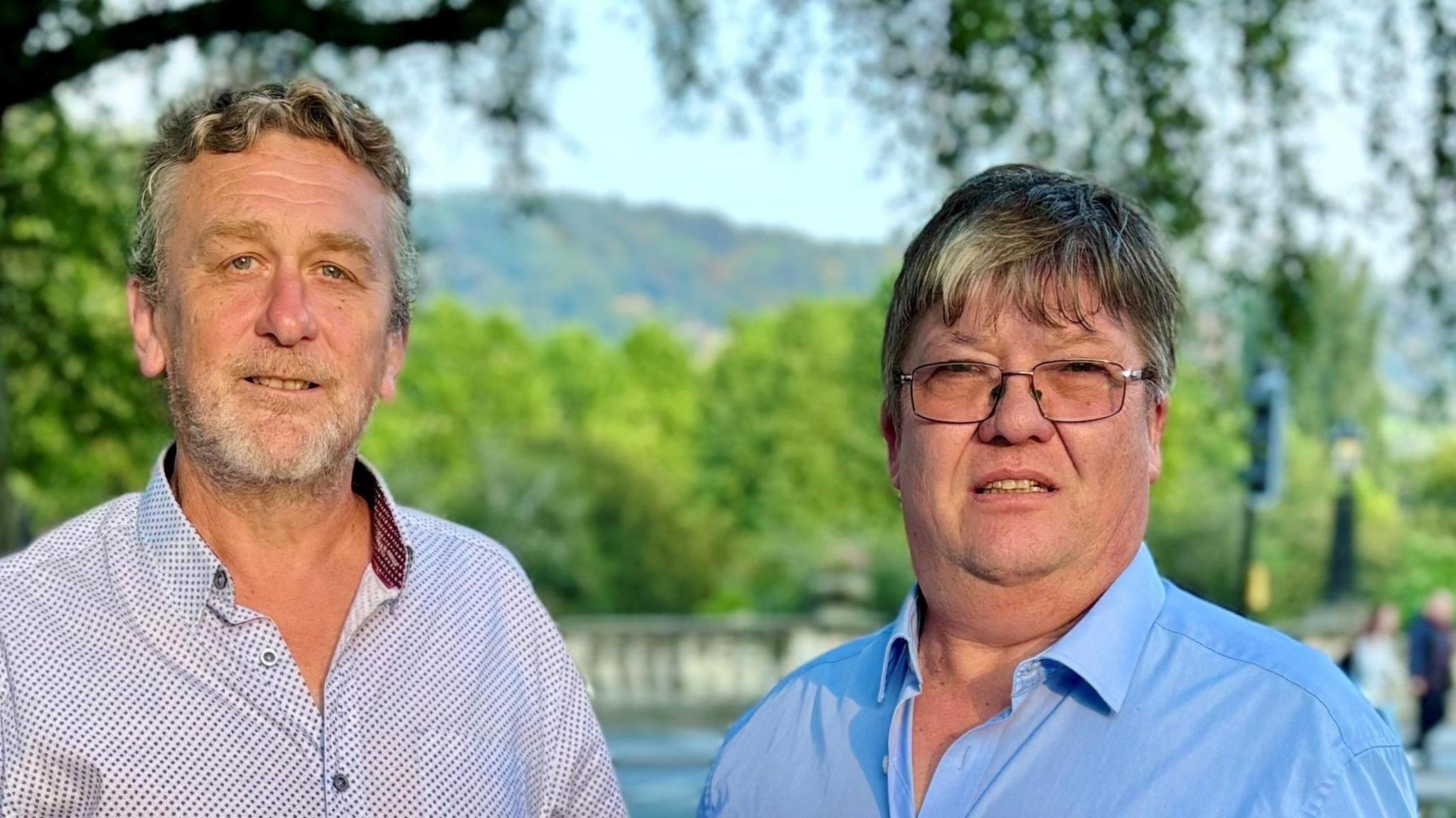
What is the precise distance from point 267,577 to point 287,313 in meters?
0.43

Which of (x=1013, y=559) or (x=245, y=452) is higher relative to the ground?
(x=245, y=452)

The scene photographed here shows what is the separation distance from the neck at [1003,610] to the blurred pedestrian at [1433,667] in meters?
15.9

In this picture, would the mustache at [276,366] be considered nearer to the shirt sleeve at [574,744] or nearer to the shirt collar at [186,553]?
the shirt collar at [186,553]

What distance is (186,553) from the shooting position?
2676mm

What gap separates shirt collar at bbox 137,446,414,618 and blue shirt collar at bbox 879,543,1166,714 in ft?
3.49

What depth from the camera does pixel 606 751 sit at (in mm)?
3209

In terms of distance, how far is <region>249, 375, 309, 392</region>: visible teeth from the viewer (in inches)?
106

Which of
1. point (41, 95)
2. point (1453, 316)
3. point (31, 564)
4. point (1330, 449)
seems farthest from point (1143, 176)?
point (1330, 449)

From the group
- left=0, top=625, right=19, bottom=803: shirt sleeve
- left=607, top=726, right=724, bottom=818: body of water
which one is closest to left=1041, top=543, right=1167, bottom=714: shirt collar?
left=0, top=625, right=19, bottom=803: shirt sleeve

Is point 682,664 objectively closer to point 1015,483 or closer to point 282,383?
point 282,383

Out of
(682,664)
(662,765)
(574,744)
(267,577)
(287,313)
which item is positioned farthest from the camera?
(682,664)

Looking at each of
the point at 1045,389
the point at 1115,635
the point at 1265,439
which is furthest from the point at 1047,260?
the point at 1265,439

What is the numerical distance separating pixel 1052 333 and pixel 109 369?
380 inches

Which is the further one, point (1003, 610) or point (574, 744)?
point (574, 744)
